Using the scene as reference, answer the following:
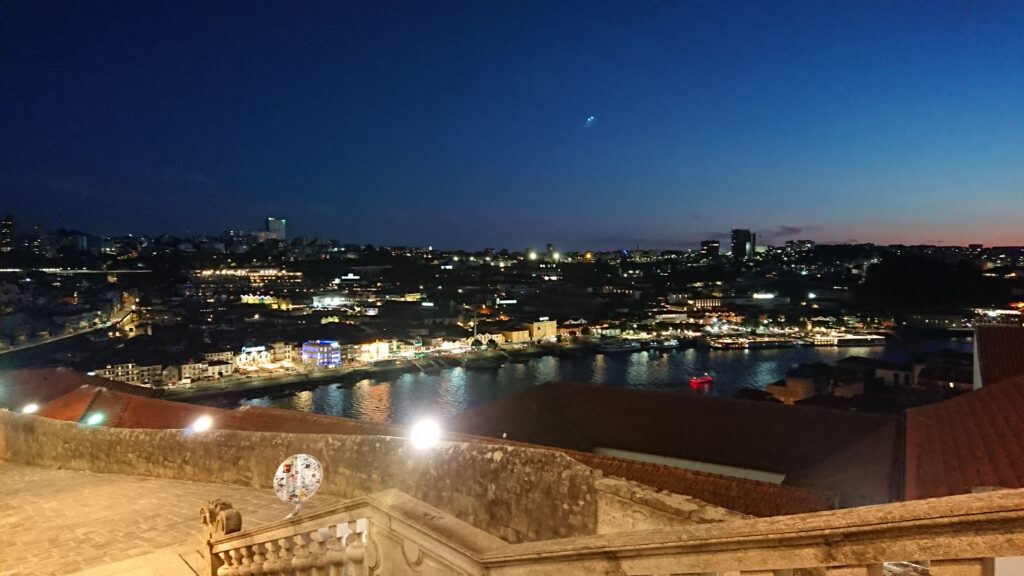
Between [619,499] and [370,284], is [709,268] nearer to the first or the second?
[370,284]

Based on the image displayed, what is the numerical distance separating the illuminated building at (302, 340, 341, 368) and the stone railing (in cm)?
4876

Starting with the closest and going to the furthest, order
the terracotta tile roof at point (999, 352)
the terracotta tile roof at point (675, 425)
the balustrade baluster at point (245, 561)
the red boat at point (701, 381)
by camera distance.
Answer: the balustrade baluster at point (245, 561)
the terracotta tile roof at point (999, 352)
the terracotta tile roof at point (675, 425)
the red boat at point (701, 381)

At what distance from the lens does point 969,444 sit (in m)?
5.01

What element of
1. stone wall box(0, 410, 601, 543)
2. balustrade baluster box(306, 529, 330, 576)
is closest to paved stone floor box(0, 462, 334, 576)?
stone wall box(0, 410, 601, 543)

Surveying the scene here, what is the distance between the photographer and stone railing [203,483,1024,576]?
115cm

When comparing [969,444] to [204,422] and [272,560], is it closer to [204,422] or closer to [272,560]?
[272,560]

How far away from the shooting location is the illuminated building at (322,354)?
163ft

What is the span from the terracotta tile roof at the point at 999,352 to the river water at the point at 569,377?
80.1ft

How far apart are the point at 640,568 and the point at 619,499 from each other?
2433 millimetres

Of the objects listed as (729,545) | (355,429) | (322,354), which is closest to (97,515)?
(355,429)

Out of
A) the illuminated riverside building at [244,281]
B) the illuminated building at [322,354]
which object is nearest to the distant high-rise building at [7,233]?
the illuminated riverside building at [244,281]

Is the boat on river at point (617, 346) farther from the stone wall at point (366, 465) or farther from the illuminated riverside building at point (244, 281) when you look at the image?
the stone wall at point (366, 465)

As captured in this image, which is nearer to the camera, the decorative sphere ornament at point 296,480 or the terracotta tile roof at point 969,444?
the terracotta tile roof at point 969,444

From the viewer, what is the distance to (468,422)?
1128 cm
